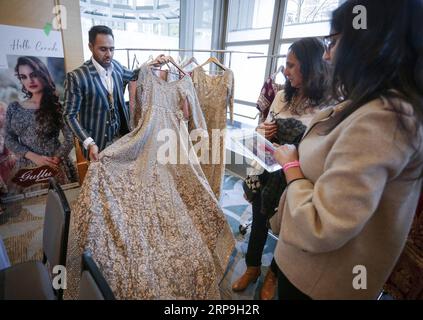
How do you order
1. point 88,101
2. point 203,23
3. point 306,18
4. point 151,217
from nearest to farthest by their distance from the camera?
point 151,217 → point 88,101 → point 306,18 → point 203,23

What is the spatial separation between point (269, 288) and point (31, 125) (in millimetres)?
2530

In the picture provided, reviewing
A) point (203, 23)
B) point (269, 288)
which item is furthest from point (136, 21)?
point (269, 288)

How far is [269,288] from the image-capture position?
146 centimetres

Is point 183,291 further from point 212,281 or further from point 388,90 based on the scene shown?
point 388,90

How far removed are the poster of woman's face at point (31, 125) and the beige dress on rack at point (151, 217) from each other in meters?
1.26

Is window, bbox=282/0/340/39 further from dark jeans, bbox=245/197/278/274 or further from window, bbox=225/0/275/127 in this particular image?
dark jeans, bbox=245/197/278/274

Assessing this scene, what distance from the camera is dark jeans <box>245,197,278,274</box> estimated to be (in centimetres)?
143

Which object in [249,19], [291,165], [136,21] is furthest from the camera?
[249,19]

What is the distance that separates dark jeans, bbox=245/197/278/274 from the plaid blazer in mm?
1189

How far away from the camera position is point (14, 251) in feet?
5.76

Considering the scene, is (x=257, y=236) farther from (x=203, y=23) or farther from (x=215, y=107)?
(x=203, y=23)

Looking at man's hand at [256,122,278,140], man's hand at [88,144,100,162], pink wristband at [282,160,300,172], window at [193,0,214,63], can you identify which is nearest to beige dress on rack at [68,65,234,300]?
man's hand at [88,144,100,162]

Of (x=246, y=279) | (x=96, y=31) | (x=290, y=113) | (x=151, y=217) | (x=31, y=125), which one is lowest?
(x=246, y=279)

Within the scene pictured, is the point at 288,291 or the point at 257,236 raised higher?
the point at 288,291
